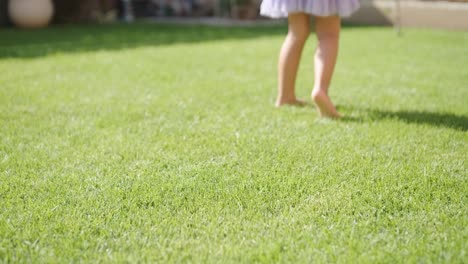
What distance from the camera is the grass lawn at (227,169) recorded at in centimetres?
126

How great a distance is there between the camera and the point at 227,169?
1.77 m

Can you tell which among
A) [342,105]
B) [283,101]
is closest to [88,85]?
[283,101]

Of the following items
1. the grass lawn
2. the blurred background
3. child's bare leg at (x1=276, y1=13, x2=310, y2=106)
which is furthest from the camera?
the blurred background

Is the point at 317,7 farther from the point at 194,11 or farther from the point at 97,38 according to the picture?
the point at 194,11

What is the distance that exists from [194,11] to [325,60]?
391 inches

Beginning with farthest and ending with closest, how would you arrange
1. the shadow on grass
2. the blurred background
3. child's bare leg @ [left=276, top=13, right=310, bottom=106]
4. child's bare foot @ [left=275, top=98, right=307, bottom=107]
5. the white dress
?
1. the blurred background
2. the shadow on grass
3. child's bare foot @ [left=275, top=98, right=307, bottom=107]
4. child's bare leg @ [left=276, top=13, right=310, bottom=106]
5. the white dress

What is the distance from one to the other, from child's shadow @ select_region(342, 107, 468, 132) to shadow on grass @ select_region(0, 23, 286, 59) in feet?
11.0

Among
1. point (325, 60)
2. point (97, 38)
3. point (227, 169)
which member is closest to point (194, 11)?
point (97, 38)

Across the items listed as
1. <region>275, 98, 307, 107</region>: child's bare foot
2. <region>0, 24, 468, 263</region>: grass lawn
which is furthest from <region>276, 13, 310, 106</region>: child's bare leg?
<region>0, 24, 468, 263</region>: grass lawn

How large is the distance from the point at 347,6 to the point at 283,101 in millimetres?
647

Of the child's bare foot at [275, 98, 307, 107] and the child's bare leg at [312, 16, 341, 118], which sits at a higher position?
the child's bare leg at [312, 16, 341, 118]

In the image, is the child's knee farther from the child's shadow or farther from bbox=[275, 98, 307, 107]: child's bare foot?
the child's shadow

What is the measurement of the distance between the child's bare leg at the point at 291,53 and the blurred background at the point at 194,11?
4.33 metres

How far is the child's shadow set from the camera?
2.33 meters
